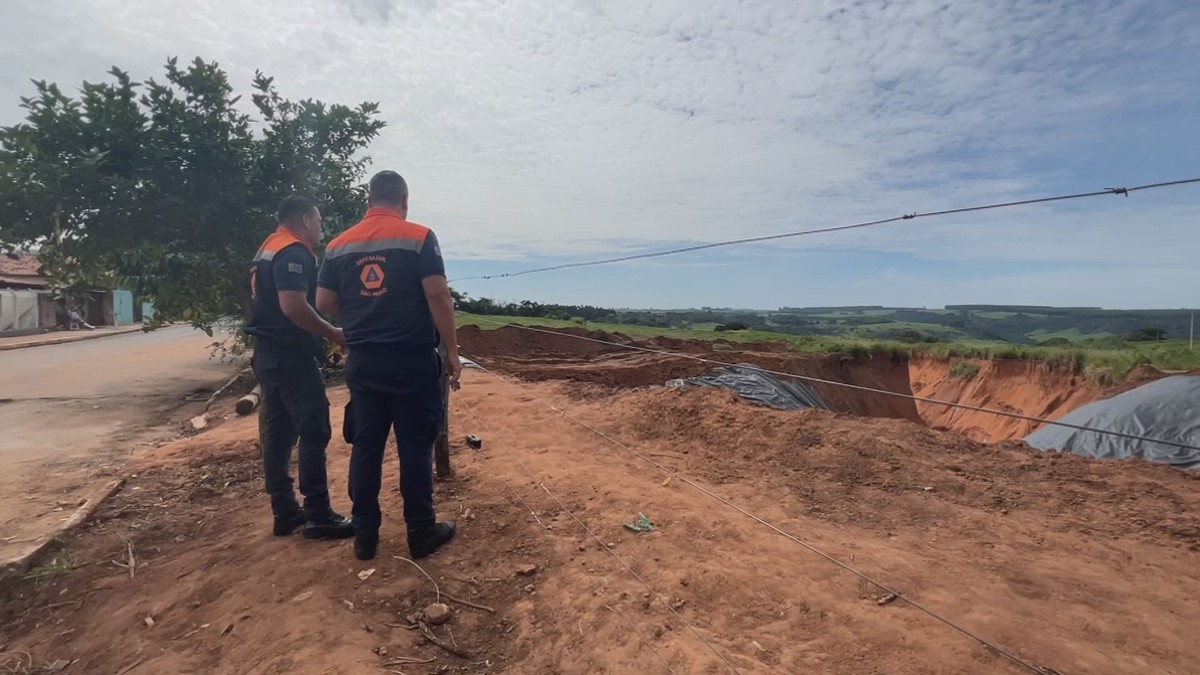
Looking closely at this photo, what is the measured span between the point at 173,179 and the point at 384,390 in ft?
10.6

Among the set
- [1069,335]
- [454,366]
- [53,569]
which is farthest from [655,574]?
[1069,335]

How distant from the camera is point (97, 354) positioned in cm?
1702

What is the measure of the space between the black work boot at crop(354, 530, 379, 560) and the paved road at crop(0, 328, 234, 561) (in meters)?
2.19

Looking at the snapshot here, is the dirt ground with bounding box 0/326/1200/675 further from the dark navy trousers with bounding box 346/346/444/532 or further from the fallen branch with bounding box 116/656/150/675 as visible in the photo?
the dark navy trousers with bounding box 346/346/444/532

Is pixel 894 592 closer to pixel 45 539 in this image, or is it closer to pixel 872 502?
pixel 872 502

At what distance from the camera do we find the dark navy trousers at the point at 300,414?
3482 mm

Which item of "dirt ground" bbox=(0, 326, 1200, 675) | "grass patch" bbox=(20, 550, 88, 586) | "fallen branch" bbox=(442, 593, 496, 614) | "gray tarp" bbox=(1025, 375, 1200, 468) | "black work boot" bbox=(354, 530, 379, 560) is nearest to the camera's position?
"dirt ground" bbox=(0, 326, 1200, 675)

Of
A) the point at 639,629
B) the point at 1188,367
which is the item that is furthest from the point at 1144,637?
the point at 1188,367

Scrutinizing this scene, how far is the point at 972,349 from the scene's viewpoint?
47.6 ft

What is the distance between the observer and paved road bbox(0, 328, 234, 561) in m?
4.76

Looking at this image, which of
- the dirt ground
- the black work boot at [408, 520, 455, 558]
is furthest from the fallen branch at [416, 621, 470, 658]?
the black work boot at [408, 520, 455, 558]

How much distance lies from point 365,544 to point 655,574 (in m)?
1.43

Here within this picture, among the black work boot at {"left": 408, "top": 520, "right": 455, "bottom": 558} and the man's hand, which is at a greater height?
the man's hand

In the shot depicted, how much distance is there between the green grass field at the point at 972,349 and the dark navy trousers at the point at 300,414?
10188 millimetres
